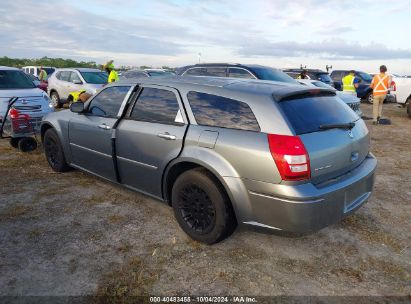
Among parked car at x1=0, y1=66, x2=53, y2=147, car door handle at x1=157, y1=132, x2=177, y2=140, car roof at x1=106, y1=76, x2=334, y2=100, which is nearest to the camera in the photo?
car roof at x1=106, y1=76, x2=334, y2=100

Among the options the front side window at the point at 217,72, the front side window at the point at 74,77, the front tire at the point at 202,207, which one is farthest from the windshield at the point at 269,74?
the front side window at the point at 74,77

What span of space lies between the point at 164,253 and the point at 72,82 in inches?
453

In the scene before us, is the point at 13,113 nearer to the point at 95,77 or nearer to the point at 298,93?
the point at 298,93

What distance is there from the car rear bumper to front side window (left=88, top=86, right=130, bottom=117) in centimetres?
216

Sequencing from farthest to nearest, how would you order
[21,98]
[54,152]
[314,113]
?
[21,98]
[54,152]
[314,113]

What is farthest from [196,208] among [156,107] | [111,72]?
[111,72]

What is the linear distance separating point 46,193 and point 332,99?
384 centimetres

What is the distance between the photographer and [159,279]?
9.53 ft

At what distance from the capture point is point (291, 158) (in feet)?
9.25

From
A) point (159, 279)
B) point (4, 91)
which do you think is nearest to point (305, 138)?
point (159, 279)

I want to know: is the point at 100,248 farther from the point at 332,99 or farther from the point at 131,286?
the point at 332,99

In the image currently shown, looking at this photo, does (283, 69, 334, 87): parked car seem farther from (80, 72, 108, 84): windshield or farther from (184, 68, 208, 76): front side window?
(80, 72, 108, 84): windshield

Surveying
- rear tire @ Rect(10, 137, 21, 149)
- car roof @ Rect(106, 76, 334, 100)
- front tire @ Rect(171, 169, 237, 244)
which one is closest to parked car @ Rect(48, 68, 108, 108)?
rear tire @ Rect(10, 137, 21, 149)

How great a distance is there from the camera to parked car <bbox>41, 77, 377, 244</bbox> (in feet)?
9.46
